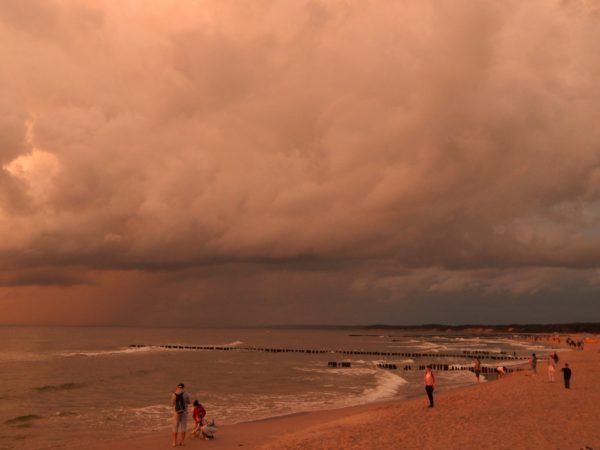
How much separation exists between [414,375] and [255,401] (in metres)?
22.2

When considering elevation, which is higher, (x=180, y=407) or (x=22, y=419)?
(x=180, y=407)

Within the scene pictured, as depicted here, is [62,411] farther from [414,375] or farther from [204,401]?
[414,375]

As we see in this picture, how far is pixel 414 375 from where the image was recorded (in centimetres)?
4738

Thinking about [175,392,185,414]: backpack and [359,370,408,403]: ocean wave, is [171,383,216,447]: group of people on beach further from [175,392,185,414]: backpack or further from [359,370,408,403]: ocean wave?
[359,370,408,403]: ocean wave

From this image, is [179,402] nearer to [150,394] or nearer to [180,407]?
[180,407]

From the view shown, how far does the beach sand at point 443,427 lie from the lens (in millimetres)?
15625

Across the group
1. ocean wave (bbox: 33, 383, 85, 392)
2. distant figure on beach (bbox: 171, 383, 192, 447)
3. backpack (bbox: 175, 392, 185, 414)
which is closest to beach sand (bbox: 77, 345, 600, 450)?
distant figure on beach (bbox: 171, 383, 192, 447)

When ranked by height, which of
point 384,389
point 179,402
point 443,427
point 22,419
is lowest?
point 384,389

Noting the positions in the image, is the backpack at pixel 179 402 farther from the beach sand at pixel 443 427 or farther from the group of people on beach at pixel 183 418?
the beach sand at pixel 443 427

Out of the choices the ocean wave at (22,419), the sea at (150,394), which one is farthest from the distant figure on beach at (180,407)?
the ocean wave at (22,419)

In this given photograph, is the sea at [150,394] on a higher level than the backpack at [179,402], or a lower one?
lower

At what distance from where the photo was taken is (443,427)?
18.0 m

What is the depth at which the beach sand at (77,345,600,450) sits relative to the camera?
615 inches

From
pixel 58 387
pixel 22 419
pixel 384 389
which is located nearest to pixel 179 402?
pixel 22 419
